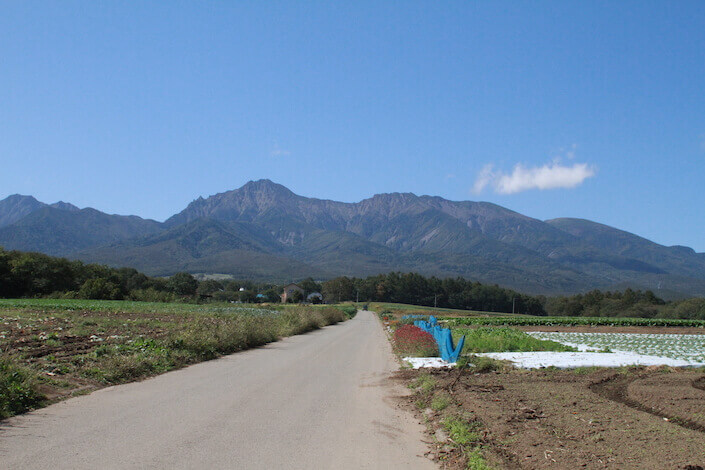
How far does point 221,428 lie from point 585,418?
5220 mm

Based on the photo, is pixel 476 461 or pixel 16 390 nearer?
pixel 476 461

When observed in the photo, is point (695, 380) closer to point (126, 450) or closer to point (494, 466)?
point (494, 466)

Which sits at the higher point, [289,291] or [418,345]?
[289,291]

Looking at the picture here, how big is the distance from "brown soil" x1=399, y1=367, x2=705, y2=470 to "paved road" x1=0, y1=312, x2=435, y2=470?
1050mm

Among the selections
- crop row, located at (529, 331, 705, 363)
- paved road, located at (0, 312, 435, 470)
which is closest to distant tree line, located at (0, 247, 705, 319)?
crop row, located at (529, 331, 705, 363)

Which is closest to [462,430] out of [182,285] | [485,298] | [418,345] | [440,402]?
[440,402]

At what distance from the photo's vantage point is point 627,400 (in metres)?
9.80

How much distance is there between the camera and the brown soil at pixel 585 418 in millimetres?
5879

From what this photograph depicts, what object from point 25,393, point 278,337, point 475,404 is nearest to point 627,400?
point 475,404

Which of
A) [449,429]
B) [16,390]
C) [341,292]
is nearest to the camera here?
[449,429]

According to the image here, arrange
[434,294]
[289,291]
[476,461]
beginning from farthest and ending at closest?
[289,291]
[434,294]
[476,461]

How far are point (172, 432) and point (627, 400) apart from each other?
7.86 meters

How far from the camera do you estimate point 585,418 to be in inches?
304

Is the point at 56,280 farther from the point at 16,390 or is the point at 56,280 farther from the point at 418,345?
the point at 16,390
